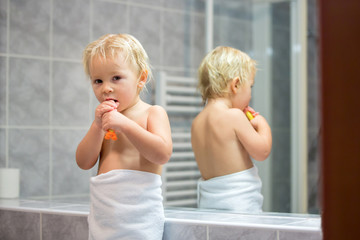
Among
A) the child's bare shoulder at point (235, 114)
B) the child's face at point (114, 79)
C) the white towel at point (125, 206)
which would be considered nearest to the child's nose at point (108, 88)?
the child's face at point (114, 79)

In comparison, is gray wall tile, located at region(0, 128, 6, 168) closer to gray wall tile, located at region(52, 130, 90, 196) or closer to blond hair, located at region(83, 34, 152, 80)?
gray wall tile, located at region(52, 130, 90, 196)

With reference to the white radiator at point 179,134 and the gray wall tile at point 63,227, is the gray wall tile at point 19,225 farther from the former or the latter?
the white radiator at point 179,134

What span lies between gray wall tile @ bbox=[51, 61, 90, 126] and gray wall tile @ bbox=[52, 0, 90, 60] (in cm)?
5

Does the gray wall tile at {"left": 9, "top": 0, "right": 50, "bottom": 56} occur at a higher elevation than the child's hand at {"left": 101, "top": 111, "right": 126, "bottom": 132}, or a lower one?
higher

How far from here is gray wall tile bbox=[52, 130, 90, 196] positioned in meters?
1.91

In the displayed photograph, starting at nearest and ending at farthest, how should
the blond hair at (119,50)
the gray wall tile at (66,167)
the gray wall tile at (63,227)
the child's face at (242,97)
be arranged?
the blond hair at (119,50)
the gray wall tile at (63,227)
the child's face at (242,97)
the gray wall tile at (66,167)

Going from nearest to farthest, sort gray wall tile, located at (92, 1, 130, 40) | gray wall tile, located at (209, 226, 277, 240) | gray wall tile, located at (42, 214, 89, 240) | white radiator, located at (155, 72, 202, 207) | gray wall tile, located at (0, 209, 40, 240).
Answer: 1. gray wall tile, located at (209, 226, 277, 240)
2. gray wall tile, located at (42, 214, 89, 240)
3. gray wall tile, located at (0, 209, 40, 240)
4. gray wall tile, located at (92, 1, 130, 40)
5. white radiator, located at (155, 72, 202, 207)

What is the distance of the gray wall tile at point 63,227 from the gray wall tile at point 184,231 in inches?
9.9

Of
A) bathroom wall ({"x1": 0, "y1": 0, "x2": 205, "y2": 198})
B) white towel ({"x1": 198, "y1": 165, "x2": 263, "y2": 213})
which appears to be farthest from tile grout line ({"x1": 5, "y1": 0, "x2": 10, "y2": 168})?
white towel ({"x1": 198, "y1": 165, "x2": 263, "y2": 213})

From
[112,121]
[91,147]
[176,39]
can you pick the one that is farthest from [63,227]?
[176,39]

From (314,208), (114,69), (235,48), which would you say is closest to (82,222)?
(114,69)

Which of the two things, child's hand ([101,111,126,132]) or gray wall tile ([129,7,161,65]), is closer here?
child's hand ([101,111,126,132])

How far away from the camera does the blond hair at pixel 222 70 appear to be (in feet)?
4.85

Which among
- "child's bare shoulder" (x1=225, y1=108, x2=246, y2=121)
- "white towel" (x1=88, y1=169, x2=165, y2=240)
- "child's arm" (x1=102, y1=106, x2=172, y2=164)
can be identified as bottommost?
"white towel" (x1=88, y1=169, x2=165, y2=240)
